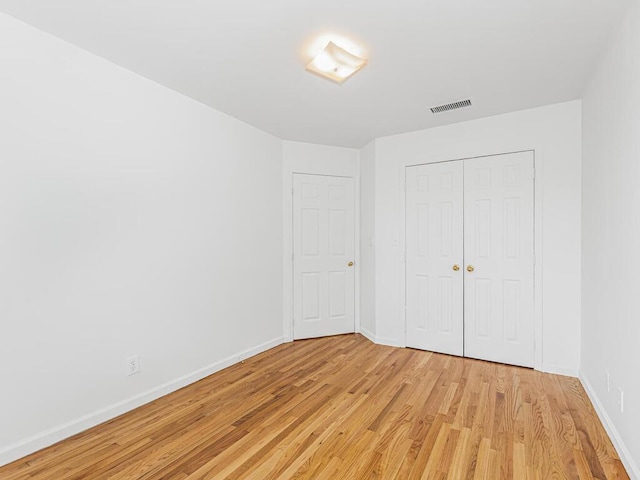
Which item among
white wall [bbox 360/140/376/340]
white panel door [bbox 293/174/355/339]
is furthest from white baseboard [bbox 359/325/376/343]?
white panel door [bbox 293/174/355/339]

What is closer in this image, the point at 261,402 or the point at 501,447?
the point at 501,447

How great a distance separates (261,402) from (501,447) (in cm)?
161

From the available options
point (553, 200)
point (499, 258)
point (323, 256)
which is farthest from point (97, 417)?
point (553, 200)

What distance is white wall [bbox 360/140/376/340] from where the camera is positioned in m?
4.08

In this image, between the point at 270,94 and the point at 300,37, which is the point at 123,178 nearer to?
the point at 270,94

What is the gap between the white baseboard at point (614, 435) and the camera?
67.0 inches

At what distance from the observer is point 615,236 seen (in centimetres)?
201

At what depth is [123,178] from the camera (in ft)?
7.89

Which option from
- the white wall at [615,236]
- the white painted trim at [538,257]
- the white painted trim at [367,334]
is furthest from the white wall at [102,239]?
the white wall at [615,236]

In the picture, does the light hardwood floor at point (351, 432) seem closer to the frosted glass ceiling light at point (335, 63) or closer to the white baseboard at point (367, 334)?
the white baseboard at point (367, 334)

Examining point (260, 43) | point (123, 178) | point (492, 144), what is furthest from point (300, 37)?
point (492, 144)

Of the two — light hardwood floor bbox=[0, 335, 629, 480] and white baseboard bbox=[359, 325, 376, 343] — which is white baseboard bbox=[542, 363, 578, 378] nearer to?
light hardwood floor bbox=[0, 335, 629, 480]

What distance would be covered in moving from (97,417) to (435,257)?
127 inches

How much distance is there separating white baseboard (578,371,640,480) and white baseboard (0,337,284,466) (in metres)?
2.89
